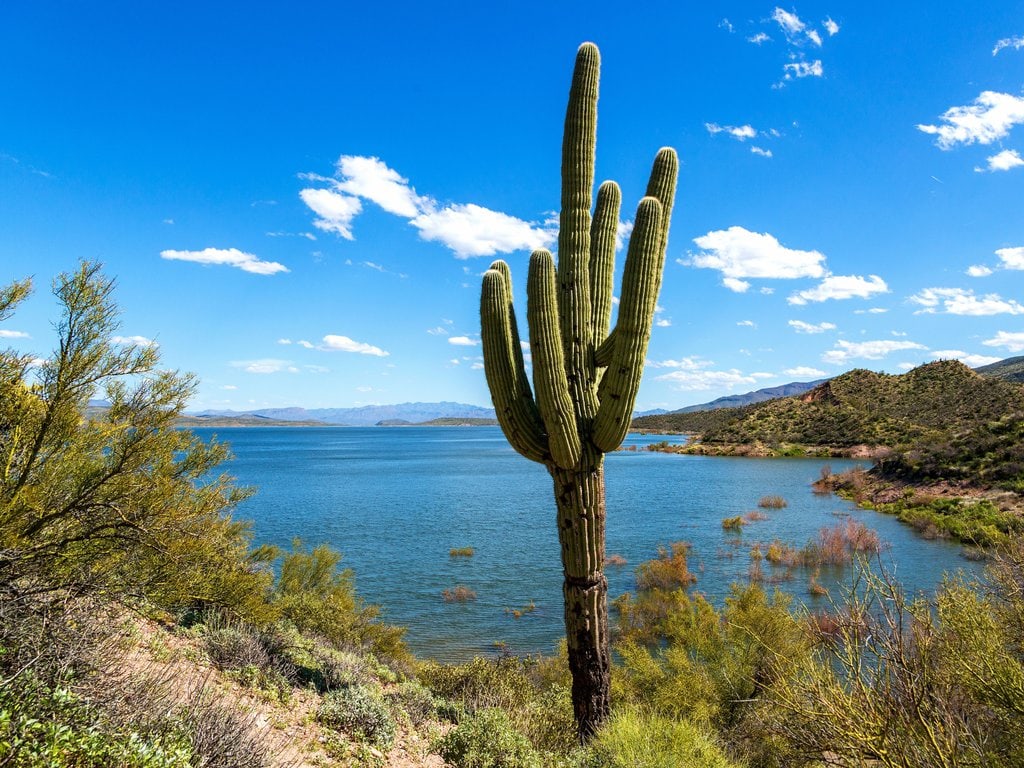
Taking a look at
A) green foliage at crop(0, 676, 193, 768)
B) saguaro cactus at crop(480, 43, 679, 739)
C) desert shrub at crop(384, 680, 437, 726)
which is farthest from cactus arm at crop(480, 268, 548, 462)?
green foliage at crop(0, 676, 193, 768)

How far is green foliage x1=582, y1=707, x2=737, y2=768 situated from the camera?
17.9 ft

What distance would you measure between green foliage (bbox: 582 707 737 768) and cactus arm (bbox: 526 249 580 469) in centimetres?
288

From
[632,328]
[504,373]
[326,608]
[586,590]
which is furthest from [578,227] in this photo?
[326,608]

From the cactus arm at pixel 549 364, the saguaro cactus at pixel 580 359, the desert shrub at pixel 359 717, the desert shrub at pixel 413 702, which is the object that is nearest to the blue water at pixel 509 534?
the desert shrub at pixel 413 702

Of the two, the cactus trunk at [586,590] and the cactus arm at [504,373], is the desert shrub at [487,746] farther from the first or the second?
the cactus arm at [504,373]

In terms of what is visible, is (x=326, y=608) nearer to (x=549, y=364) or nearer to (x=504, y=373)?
(x=504, y=373)

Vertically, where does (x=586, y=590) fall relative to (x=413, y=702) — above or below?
above

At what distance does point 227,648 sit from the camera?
7527 millimetres

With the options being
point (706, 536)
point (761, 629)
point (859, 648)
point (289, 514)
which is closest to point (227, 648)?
point (859, 648)

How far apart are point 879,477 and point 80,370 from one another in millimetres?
41279

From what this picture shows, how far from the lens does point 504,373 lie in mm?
7098

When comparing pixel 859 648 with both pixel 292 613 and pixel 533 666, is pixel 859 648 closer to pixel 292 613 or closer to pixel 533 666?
pixel 533 666

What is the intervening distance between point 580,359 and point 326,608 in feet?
26.8

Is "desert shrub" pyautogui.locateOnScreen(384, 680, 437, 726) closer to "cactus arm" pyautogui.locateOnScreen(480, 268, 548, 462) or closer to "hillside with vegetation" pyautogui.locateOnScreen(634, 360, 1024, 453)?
"cactus arm" pyautogui.locateOnScreen(480, 268, 548, 462)
